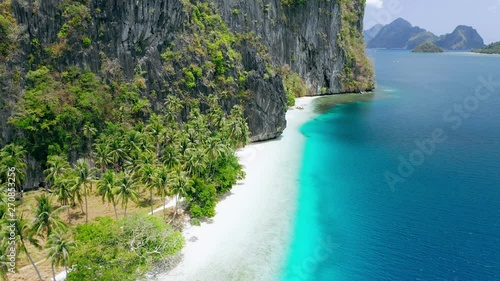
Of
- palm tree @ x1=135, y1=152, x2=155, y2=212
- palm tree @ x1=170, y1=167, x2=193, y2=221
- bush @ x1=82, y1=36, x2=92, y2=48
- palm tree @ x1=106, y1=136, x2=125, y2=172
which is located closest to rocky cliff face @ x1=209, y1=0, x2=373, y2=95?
bush @ x1=82, y1=36, x2=92, y2=48

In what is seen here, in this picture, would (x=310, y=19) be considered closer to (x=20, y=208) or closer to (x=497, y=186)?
(x=497, y=186)

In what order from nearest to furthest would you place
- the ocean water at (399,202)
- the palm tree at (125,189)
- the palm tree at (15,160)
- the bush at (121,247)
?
the bush at (121,247) < the ocean water at (399,202) < the palm tree at (125,189) < the palm tree at (15,160)

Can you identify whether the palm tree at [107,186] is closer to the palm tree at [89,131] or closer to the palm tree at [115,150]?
the palm tree at [115,150]

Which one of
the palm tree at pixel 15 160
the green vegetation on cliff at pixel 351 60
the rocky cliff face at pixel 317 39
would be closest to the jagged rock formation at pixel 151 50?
the palm tree at pixel 15 160

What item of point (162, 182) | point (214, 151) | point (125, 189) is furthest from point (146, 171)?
point (214, 151)

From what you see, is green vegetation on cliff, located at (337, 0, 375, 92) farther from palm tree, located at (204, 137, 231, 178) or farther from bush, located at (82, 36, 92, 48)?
bush, located at (82, 36, 92, 48)
